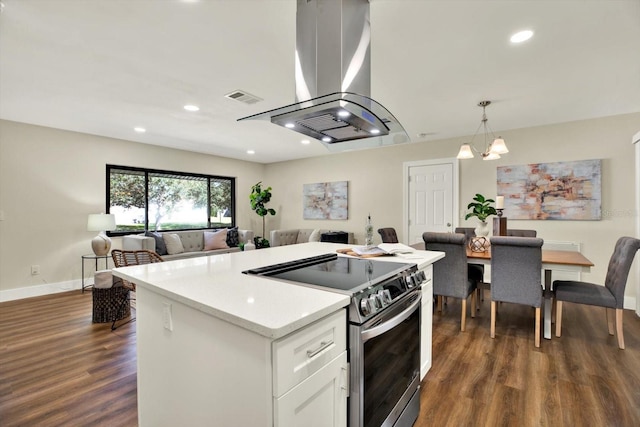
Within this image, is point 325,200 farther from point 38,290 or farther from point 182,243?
point 38,290

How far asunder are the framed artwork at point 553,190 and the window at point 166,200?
541 cm

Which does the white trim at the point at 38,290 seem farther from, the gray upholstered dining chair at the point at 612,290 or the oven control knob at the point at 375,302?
the gray upholstered dining chair at the point at 612,290

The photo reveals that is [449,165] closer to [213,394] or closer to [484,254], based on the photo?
[484,254]

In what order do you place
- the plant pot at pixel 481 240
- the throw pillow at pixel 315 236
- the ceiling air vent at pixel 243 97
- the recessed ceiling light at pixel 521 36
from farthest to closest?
the throw pillow at pixel 315 236, the plant pot at pixel 481 240, the ceiling air vent at pixel 243 97, the recessed ceiling light at pixel 521 36

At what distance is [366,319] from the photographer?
3.90ft

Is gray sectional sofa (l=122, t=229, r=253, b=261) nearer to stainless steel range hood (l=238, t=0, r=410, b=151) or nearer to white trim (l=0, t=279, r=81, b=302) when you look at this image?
white trim (l=0, t=279, r=81, b=302)

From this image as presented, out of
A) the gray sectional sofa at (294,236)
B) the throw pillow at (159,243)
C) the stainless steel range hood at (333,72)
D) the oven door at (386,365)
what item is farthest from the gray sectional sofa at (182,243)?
the oven door at (386,365)

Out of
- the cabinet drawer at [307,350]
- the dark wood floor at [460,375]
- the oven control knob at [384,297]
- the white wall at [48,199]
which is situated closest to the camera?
the cabinet drawer at [307,350]

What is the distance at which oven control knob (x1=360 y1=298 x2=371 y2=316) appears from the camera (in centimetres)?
118

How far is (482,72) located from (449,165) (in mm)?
2450

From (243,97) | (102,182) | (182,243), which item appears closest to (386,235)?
(243,97)

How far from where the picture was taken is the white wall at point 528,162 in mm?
3801

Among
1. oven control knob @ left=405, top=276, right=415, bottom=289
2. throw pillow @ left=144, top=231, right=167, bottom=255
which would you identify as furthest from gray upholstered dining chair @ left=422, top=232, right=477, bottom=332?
throw pillow @ left=144, top=231, right=167, bottom=255

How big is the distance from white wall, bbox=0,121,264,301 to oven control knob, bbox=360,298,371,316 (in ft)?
16.8
